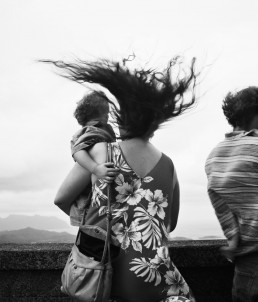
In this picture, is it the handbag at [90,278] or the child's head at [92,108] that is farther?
the child's head at [92,108]

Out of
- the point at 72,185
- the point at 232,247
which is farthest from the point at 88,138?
the point at 232,247

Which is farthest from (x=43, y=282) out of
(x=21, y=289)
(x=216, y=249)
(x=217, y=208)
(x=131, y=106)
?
(x=131, y=106)

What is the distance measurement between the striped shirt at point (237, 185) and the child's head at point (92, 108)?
2.60 feet

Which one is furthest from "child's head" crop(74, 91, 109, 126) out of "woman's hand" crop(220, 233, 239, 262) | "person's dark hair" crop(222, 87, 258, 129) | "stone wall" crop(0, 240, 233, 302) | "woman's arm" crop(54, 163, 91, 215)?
"stone wall" crop(0, 240, 233, 302)

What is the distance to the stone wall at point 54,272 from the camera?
4.10m

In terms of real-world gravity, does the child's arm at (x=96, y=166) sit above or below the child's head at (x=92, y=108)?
below

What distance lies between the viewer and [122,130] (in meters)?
2.81

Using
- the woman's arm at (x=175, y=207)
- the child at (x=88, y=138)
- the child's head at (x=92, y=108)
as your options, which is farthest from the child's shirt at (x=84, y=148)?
the woman's arm at (x=175, y=207)

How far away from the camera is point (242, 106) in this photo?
3248 millimetres

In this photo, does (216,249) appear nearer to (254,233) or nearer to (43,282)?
(254,233)

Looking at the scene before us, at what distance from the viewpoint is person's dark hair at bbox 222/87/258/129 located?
325 centimetres

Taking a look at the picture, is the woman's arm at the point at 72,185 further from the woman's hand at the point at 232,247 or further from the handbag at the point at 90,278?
the woman's hand at the point at 232,247

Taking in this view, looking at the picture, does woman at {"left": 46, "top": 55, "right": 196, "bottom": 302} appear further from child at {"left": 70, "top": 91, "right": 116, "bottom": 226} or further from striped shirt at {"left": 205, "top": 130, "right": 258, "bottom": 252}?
striped shirt at {"left": 205, "top": 130, "right": 258, "bottom": 252}

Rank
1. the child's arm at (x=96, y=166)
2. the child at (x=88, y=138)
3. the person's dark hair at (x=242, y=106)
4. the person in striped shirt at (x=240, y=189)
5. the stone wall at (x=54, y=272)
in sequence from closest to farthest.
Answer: the child's arm at (x=96, y=166)
the child at (x=88, y=138)
the person in striped shirt at (x=240, y=189)
the person's dark hair at (x=242, y=106)
the stone wall at (x=54, y=272)
